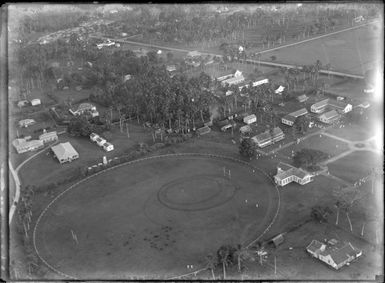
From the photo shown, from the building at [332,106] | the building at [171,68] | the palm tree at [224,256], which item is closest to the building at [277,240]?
the palm tree at [224,256]

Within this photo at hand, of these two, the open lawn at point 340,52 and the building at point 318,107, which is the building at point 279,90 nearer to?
the building at point 318,107

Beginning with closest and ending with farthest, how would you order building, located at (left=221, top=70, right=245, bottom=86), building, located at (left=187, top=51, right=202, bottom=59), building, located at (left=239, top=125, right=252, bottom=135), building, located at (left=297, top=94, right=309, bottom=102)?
building, located at (left=239, top=125, right=252, bottom=135), building, located at (left=297, top=94, right=309, bottom=102), building, located at (left=221, top=70, right=245, bottom=86), building, located at (left=187, top=51, right=202, bottom=59)

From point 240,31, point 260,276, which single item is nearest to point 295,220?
point 260,276

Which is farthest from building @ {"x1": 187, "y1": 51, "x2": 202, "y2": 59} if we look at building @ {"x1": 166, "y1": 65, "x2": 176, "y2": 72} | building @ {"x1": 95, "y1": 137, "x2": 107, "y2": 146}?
building @ {"x1": 95, "y1": 137, "x2": 107, "y2": 146}

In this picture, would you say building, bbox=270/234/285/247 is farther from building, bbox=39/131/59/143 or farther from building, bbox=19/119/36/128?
building, bbox=19/119/36/128

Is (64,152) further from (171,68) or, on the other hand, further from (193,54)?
(193,54)

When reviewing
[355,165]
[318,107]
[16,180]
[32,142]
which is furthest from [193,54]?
[16,180]
